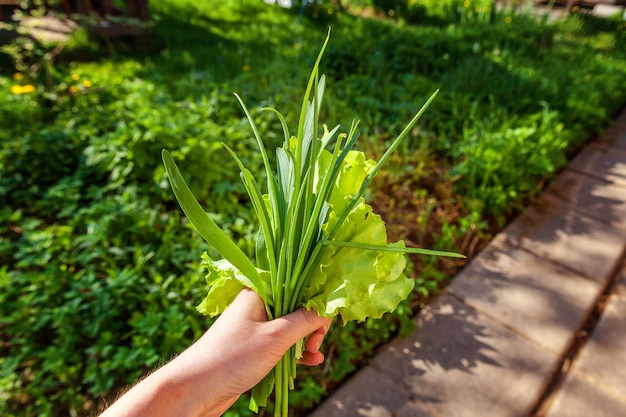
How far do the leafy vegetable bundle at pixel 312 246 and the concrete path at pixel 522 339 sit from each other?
34.6 inches

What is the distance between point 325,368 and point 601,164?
295cm

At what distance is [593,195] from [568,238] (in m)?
0.65

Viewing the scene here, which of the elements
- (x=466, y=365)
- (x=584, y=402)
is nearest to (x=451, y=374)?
(x=466, y=365)

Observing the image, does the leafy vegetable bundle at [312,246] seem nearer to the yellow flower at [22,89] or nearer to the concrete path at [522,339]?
the concrete path at [522,339]

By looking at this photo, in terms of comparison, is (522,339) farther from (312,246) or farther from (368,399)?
(312,246)

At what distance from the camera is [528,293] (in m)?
2.25

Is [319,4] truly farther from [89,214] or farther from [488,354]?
[488,354]

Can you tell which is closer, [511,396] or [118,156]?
[511,396]

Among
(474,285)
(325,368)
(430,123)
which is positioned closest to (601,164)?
(430,123)

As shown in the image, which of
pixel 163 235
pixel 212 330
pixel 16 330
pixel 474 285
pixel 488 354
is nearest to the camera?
pixel 212 330

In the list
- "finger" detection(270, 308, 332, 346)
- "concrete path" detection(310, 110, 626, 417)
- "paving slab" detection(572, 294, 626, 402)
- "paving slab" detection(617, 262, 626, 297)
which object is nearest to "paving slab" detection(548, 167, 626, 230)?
"concrete path" detection(310, 110, 626, 417)

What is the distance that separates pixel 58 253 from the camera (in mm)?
2004

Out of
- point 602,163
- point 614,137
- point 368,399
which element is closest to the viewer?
point 368,399

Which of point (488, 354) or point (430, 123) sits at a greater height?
point (430, 123)
